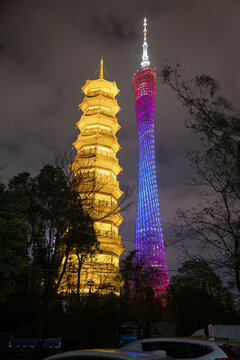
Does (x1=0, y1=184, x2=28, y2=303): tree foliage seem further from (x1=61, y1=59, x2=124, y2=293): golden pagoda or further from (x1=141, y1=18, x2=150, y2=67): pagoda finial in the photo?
(x1=141, y1=18, x2=150, y2=67): pagoda finial

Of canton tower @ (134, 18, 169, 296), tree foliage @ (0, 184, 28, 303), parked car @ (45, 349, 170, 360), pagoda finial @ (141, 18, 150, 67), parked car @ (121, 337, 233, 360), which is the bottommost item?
parked car @ (121, 337, 233, 360)

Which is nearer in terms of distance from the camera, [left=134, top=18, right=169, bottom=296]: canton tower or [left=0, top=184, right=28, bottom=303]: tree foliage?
[left=0, top=184, right=28, bottom=303]: tree foliage

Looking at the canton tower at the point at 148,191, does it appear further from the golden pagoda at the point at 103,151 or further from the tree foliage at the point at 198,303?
the tree foliage at the point at 198,303

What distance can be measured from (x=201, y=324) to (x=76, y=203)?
15202 millimetres

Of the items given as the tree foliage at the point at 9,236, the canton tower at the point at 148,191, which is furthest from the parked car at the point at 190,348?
the canton tower at the point at 148,191

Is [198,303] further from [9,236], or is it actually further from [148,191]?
[148,191]

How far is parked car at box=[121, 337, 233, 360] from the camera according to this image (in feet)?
18.6

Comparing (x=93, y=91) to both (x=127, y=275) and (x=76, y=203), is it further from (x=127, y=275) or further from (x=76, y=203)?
(x=76, y=203)

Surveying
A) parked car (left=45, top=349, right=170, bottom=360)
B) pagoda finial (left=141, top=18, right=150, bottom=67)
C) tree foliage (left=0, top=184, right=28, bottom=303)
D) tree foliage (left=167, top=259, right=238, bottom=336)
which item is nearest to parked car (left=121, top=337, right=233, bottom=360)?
parked car (left=45, top=349, right=170, bottom=360)

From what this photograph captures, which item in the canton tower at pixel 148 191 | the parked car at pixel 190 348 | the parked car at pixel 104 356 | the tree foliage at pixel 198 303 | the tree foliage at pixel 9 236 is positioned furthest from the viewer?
the canton tower at pixel 148 191

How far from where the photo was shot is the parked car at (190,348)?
5.66 m

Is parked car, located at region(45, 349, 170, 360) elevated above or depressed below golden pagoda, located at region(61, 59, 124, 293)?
below

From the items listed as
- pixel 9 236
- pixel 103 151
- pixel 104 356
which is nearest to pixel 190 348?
pixel 104 356

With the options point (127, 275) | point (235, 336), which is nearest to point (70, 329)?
point (235, 336)
